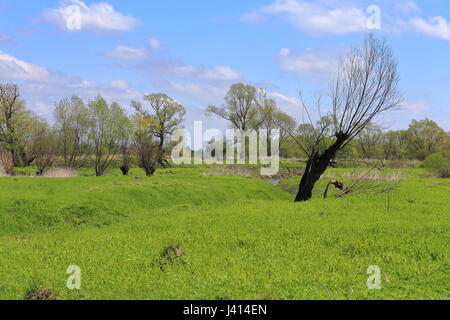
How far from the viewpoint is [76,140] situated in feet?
120

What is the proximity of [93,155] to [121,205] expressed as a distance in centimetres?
2185

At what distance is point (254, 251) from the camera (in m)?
9.18

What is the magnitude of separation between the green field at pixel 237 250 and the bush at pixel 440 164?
2061 cm

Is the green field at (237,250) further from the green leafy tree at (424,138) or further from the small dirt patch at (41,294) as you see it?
the green leafy tree at (424,138)

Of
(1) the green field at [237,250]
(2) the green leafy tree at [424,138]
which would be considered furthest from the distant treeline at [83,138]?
(2) the green leafy tree at [424,138]

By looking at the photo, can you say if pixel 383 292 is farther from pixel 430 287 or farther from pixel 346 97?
pixel 346 97

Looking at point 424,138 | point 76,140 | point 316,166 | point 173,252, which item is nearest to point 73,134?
point 76,140

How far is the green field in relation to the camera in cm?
668

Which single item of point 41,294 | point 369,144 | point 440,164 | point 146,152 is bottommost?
point 41,294

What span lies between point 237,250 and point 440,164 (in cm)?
3341

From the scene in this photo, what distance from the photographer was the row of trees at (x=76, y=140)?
33.9m

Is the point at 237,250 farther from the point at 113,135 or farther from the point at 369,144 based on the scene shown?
the point at 369,144

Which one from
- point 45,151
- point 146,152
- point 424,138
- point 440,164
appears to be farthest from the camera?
point 424,138
